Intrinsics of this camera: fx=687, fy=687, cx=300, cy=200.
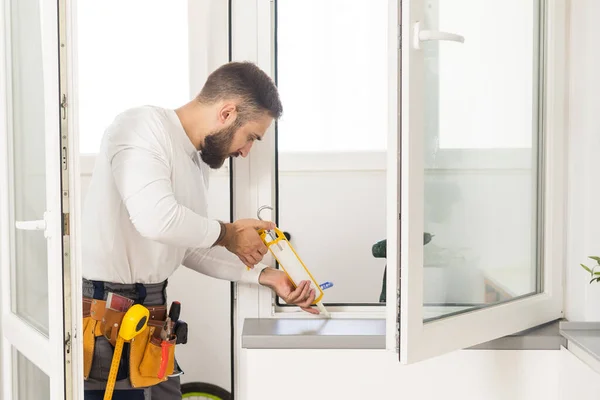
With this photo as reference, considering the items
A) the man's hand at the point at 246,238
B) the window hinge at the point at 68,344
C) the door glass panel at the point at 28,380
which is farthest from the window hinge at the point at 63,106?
the man's hand at the point at 246,238

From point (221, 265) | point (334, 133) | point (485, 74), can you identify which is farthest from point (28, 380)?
point (334, 133)

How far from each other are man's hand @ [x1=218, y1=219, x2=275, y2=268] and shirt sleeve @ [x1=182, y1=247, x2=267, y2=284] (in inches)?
2.0

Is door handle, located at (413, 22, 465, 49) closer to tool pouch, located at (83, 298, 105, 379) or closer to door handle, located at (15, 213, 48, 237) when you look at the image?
door handle, located at (15, 213, 48, 237)

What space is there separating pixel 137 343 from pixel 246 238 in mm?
419

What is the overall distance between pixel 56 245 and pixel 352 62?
1.95 meters

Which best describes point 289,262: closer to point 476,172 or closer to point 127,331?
point 127,331

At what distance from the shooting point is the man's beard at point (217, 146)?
188 centimetres

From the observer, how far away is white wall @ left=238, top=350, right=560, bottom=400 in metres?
1.65

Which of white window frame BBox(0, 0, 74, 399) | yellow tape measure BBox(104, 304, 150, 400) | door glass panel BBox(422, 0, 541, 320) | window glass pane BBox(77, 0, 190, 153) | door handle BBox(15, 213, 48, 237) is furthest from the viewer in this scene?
window glass pane BBox(77, 0, 190, 153)

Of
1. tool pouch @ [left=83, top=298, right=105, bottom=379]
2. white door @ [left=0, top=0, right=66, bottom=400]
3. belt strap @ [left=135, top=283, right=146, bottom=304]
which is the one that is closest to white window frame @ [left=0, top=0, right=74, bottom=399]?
white door @ [left=0, top=0, right=66, bottom=400]

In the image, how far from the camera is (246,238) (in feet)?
5.91

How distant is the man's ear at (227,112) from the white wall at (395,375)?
2.16ft

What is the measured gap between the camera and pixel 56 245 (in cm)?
125

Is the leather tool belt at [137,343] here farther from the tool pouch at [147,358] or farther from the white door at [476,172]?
the white door at [476,172]
